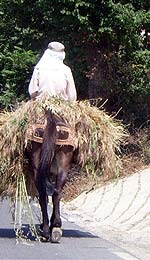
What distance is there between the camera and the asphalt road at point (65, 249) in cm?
909

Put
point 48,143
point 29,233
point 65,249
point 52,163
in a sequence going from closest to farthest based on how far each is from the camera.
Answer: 1. point 65,249
2. point 48,143
3. point 52,163
4. point 29,233

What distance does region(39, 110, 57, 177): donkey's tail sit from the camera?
9.88 m

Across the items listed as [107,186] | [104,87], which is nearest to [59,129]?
[107,186]

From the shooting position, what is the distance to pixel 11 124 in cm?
1002

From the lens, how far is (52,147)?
992 cm

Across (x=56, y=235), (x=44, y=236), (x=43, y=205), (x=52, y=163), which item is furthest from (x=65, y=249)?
(x=52, y=163)

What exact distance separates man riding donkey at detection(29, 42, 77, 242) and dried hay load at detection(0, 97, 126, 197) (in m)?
0.13

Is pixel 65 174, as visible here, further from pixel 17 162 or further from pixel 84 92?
pixel 84 92

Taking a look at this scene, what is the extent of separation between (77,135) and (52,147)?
1.41ft

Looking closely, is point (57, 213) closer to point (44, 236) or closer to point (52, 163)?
point (44, 236)

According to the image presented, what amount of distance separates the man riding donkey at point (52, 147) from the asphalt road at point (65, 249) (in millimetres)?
269

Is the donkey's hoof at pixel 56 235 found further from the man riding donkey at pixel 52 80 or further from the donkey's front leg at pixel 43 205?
the man riding donkey at pixel 52 80

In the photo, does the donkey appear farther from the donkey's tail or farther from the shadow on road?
the shadow on road

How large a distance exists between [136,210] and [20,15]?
319 inches
